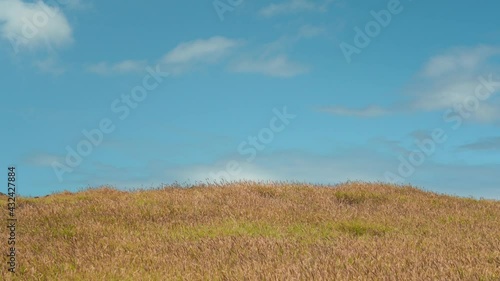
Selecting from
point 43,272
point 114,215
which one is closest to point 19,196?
point 114,215

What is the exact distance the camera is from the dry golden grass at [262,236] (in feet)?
20.9

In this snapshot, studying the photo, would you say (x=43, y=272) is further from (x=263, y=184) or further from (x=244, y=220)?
(x=263, y=184)

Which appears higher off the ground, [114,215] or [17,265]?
[114,215]

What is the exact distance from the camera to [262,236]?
9.06 m

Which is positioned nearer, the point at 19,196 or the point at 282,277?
the point at 282,277

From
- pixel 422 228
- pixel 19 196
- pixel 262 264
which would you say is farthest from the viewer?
pixel 19 196

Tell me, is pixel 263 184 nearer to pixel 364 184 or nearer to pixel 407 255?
pixel 364 184

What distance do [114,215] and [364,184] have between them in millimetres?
9273

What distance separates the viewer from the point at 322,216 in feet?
38.0

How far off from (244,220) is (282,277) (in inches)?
225

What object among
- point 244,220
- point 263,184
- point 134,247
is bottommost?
point 134,247

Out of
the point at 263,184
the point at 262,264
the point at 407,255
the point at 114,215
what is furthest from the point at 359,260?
the point at 263,184

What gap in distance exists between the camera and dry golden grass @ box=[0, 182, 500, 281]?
638 cm

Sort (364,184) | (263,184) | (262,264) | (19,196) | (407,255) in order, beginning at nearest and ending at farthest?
(262,264), (407,255), (263,184), (364,184), (19,196)
